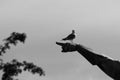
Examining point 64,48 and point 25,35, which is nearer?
point 64,48

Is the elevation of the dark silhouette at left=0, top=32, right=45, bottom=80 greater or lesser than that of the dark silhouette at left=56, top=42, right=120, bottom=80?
greater

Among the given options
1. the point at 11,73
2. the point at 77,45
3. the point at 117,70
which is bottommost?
the point at 117,70

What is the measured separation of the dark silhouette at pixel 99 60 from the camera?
16.8m

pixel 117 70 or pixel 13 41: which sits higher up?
pixel 13 41

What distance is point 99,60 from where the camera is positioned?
17203 millimetres

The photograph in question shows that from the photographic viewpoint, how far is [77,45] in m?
17.6

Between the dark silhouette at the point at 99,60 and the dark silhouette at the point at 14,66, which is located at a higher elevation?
the dark silhouette at the point at 14,66

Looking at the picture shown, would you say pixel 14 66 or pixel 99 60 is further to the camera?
pixel 14 66

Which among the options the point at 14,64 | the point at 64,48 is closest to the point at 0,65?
the point at 14,64

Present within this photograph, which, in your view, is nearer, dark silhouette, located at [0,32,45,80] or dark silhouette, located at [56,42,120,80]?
dark silhouette, located at [56,42,120,80]

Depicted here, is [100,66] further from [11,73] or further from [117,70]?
[11,73]

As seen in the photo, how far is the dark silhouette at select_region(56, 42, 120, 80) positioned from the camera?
1681 centimetres

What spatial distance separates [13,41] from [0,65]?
1.90m

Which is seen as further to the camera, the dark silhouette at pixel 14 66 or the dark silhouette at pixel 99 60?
the dark silhouette at pixel 14 66
